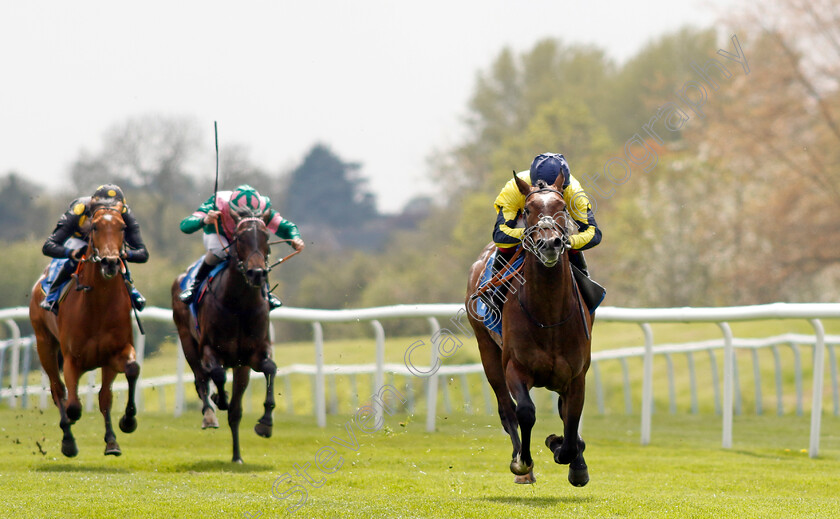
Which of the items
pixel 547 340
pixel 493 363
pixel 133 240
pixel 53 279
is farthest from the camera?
pixel 53 279

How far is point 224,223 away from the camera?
8.33 m

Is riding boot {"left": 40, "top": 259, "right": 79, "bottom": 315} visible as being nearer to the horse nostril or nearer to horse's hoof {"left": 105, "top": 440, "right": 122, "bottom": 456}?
horse's hoof {"left": 105, "top": 440, "right": 122, "bottom": 456}

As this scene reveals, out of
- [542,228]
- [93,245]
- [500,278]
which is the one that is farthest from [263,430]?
[542,228]

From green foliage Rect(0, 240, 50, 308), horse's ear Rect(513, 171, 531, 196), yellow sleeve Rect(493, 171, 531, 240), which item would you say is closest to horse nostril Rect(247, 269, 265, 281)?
yellow sleeve Rect(493, 171, 531, 240)

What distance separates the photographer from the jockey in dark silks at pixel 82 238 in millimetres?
8039

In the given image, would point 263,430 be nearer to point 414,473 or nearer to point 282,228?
point 414,473

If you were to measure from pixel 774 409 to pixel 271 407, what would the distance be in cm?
1193

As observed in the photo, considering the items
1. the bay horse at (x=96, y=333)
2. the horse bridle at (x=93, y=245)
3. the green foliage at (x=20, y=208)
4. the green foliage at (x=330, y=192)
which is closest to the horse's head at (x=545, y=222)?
the horse bridle at (x=93, y=245)

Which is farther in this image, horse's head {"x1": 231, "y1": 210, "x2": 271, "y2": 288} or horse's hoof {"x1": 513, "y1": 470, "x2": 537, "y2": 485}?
horse's head {"x1": 231, "y1": 210, "x2": 271, "y2": 288}

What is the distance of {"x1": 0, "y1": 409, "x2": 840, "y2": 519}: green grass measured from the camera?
5914 millimetres

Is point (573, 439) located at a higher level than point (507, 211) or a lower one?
lower

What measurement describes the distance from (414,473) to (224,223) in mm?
2386

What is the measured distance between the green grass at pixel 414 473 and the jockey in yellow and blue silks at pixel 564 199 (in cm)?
136

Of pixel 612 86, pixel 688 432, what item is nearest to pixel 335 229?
pixel 612 86
